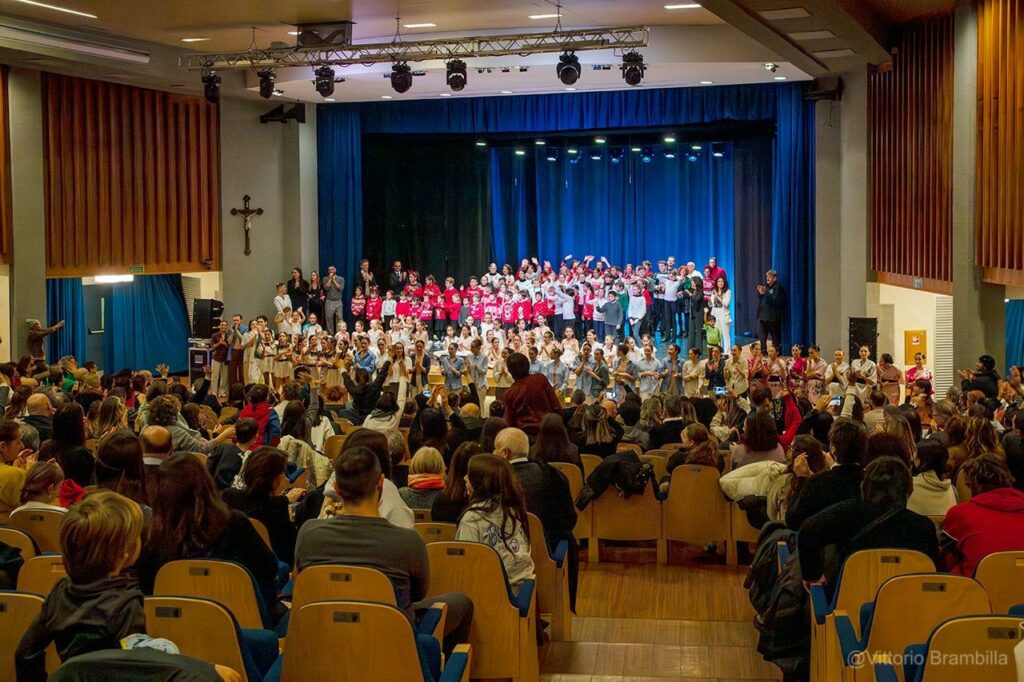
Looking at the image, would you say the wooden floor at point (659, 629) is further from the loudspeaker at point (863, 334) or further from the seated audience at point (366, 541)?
the loudspeaker at point (863, 334)

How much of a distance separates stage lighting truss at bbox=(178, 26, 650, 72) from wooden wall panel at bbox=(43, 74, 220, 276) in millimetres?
2090

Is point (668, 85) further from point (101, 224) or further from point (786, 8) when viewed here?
point (101, 224)

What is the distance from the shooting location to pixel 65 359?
12.5m

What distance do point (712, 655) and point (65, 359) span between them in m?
9.21

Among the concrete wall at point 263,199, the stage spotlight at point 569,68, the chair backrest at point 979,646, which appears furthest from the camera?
the concrete wall at point 263,199

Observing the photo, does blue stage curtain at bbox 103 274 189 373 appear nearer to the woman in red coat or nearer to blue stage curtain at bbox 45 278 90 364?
blue stage curtain at bbox 45 278 90 364

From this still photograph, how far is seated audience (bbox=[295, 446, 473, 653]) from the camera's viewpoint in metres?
3.83

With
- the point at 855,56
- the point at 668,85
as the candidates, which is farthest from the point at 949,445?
the point at 668,85

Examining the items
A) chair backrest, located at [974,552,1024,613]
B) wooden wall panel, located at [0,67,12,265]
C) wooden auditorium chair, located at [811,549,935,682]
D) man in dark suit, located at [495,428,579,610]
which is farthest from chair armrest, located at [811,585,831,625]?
wooden wall panel, located at [0,67,12,265]

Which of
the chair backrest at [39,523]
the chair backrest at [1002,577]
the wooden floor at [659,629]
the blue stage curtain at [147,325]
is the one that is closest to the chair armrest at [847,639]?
the chair backrest at [1002,577]

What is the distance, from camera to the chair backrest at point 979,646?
315 cm

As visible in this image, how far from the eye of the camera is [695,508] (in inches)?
286

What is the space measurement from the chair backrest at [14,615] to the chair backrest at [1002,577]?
123 inches

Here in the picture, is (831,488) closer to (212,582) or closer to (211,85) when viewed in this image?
(212,582)
